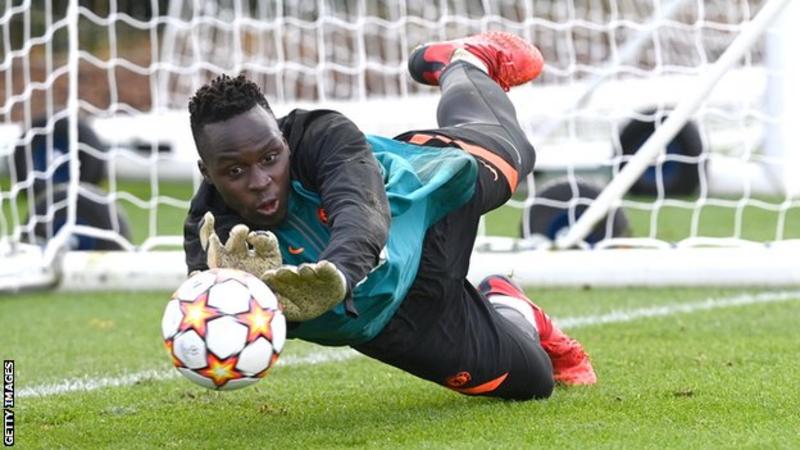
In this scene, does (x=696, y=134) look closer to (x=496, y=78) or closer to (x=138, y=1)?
(x=496, y=78)

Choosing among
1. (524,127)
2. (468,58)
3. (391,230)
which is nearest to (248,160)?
(391,230)

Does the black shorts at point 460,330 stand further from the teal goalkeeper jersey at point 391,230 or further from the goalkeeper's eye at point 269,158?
the goalkeeper's eye at point 269,158

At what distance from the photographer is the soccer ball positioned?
11.9 feet

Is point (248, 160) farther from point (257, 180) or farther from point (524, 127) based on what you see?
point (524, 127)

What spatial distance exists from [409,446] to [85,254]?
4596mm

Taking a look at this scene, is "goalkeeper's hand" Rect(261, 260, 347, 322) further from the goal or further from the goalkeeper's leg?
the goal

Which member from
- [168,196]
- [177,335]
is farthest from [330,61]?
[177,335]

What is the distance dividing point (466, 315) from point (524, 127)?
16.3 ft

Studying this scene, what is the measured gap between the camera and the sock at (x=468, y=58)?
17.2ft

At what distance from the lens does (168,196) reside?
1285 cm

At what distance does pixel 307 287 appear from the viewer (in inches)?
142

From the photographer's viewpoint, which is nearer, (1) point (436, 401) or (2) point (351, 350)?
(1) point (436, 401)

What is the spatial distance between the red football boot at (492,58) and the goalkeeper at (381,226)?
23 centimetres

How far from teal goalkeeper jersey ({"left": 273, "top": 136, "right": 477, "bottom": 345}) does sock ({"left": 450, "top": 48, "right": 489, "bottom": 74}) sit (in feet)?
2.89
